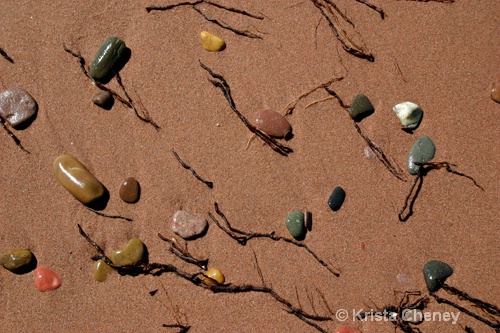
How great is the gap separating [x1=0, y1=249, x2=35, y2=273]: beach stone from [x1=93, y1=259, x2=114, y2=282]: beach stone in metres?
0.31

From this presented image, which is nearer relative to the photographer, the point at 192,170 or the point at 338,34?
the point at 192,170

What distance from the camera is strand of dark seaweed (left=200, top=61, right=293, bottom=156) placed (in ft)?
8.18

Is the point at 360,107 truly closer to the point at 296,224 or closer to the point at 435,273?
the point at 296,224

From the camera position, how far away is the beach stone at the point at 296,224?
2.42 m

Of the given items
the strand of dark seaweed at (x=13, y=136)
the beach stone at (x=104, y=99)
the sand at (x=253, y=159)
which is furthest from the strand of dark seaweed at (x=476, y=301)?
the strand of dark seaweed at (x=13, y=136)

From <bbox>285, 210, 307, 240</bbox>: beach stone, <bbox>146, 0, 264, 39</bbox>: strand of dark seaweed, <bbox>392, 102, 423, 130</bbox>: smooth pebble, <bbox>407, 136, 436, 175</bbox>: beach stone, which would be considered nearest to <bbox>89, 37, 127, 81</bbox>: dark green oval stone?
<bbox>146, 0, 264, 39</bbox>: strand of dark seaweed

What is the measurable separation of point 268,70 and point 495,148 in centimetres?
119

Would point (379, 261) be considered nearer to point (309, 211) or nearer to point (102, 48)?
point (309, 211)

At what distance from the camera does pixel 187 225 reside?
2.43m

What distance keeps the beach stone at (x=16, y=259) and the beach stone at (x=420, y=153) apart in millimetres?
1884

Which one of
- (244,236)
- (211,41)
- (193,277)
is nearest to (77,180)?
(193,277)

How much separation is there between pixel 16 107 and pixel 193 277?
1.18 meters

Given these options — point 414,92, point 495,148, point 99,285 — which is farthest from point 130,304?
point 495,148

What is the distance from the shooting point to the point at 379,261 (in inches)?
96.5
